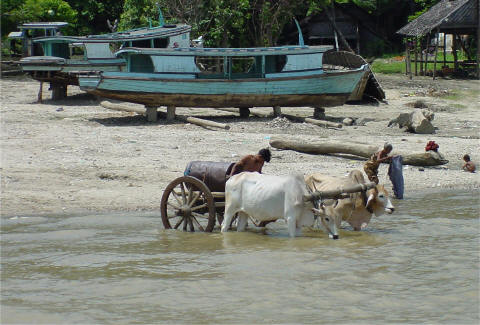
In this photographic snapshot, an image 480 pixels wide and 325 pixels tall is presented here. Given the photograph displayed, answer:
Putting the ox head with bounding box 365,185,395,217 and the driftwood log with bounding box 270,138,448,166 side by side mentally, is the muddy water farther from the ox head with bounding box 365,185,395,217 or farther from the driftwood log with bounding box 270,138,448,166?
the driftwood log with bounding box 270,138,448,166

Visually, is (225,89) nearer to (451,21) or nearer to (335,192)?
(335,192)

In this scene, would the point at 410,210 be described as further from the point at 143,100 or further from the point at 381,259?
the point at 143,100

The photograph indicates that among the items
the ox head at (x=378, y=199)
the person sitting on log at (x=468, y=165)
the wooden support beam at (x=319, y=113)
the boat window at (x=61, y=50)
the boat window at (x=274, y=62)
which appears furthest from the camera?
the boat window at (x=61, y=50)

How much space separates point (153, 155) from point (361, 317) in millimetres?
8727

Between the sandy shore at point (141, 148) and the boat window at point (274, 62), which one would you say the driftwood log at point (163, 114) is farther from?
the boat window at point (274, 62)

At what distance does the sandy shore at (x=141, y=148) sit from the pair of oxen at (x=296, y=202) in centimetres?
285

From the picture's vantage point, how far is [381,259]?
347 inches

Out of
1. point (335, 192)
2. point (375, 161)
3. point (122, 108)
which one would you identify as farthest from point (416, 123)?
point (335, 192)

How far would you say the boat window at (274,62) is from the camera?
72.2 ft

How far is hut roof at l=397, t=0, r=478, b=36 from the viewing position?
31672 mm

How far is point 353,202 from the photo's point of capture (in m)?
9.55

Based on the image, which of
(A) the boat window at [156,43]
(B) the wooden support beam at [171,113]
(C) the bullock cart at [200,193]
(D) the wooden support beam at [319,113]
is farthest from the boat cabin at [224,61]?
(C) the bullock cart at [200,193]

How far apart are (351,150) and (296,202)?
6.15 metres

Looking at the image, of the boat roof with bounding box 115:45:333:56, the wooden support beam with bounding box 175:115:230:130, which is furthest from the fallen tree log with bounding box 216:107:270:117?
the wooden support beam with bounding box 175:115:230:130
